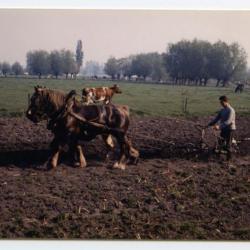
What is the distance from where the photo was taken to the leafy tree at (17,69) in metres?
4.54

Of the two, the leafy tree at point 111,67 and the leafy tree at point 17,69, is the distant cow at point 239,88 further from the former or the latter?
the leafy tree at point 17,69

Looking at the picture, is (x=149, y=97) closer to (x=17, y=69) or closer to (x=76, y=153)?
(x=76, y=153)

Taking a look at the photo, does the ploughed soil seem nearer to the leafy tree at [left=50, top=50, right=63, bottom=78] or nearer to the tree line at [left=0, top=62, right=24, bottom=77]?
the tree line at [left=0, top=62, right=24, bottom=77]

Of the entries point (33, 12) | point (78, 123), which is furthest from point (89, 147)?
point (33, 12)

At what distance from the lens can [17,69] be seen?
180 inches

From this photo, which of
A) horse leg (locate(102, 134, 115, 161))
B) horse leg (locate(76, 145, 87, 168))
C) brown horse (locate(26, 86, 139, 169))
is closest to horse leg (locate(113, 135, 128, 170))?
brown horse (locate(26, 86, 139, 169))

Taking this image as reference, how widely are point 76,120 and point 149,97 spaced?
0.86 m

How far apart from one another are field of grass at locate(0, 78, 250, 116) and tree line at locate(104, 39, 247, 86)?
12 cm

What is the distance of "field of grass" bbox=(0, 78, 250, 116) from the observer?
460cm

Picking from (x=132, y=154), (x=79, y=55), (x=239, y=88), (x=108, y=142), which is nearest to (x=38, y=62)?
(x=79, y=55)

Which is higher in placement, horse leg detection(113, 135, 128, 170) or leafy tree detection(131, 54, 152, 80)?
leafy tree detection(131, 54, 152, 80)

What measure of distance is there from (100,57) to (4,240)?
6.72 ft

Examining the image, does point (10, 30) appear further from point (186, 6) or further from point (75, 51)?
point (186, 6)

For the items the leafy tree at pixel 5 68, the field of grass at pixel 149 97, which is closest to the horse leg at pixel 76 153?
the field of grass at pixel 149 97
